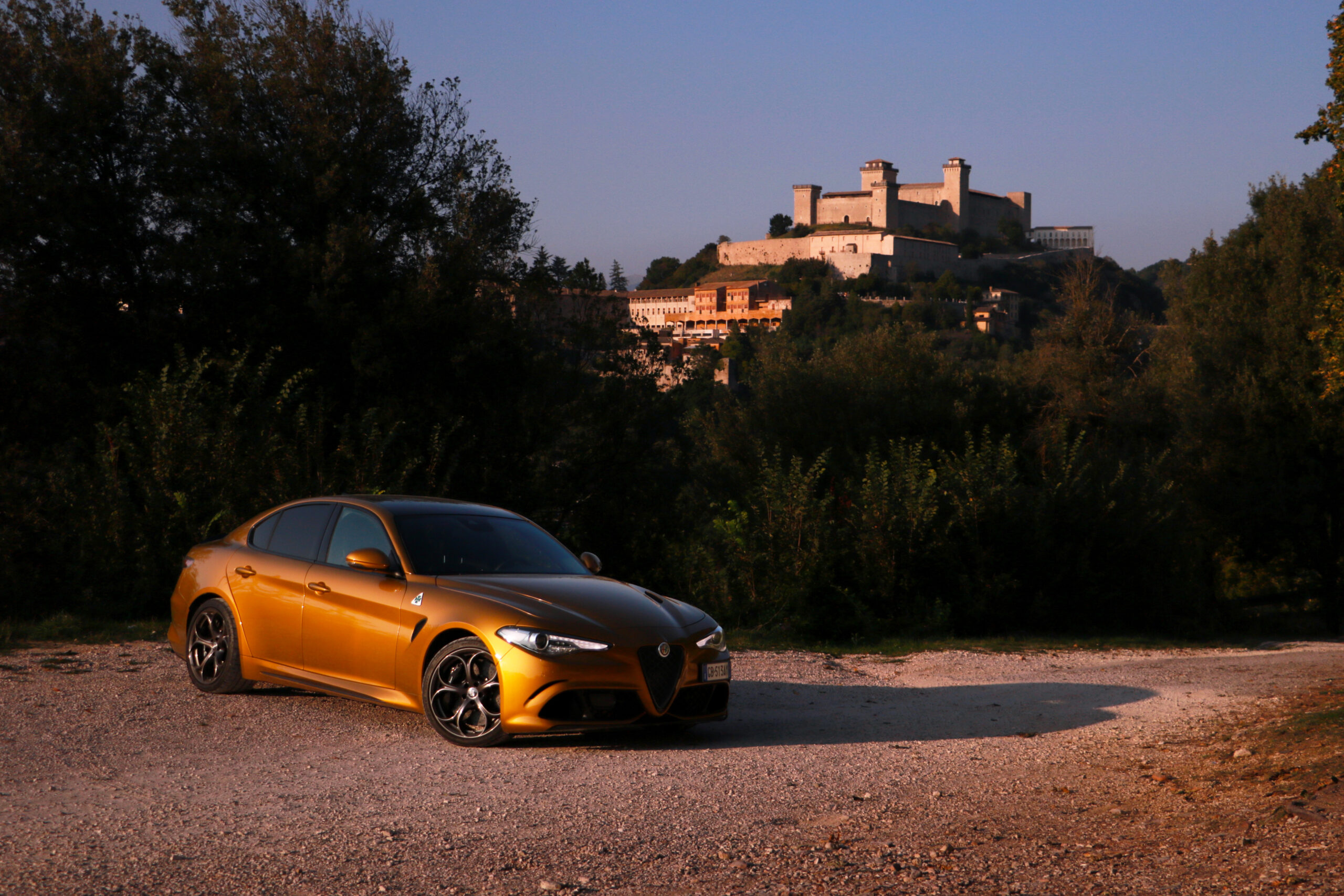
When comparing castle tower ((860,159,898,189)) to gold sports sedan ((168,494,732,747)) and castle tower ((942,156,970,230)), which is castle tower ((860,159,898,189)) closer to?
castle tower ((942,156,970,230))

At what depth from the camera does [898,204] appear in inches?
6186

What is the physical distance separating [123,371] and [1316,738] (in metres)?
15.5

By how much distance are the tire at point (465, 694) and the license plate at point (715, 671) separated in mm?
1149

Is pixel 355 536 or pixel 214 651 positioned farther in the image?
pixel 214 651

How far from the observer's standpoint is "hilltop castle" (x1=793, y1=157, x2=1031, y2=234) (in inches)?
6132

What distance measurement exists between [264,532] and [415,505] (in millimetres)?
1068

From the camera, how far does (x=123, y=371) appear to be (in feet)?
52.9

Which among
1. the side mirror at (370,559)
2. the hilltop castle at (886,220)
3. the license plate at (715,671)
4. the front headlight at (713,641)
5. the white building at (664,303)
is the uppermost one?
the hilltop castle at (886,220)

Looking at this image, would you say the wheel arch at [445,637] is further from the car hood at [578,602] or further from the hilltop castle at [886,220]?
the hilltop castle at [886,220]

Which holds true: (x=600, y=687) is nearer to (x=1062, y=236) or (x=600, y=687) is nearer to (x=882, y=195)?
(x=882, y=195)

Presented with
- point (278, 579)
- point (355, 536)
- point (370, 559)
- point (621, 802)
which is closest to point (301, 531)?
point (278, 579)

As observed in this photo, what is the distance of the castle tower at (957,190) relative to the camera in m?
160

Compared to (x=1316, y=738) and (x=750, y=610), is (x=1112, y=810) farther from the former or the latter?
(x=750, y=610)

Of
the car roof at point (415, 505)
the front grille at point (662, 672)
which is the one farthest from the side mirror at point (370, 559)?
the front grille at point (662, 672)
